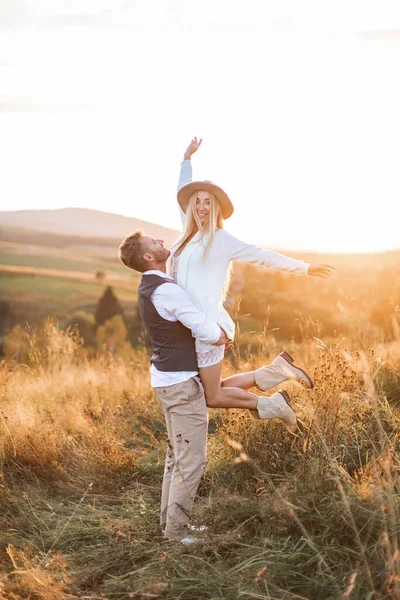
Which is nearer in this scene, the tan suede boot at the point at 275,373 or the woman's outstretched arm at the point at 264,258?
the woman's outstretched arm at the point at 264,258

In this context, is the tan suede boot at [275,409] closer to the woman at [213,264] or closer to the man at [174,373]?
the woman at [213,264]

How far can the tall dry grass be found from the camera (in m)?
3.10

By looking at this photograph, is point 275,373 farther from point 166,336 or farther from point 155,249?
point 155,249

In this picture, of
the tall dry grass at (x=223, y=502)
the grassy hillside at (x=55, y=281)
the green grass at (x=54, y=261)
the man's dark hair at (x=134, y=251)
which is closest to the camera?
the tall dry grass at (x=223, y=502)

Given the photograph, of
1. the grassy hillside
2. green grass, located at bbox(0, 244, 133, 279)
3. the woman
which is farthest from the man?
green grass, located at bbox(0, 244, 133, 279)

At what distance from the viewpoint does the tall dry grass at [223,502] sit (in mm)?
3100

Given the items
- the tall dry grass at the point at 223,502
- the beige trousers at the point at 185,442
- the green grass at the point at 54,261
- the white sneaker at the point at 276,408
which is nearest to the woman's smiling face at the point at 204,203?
the beige trousers at the point at 185,442

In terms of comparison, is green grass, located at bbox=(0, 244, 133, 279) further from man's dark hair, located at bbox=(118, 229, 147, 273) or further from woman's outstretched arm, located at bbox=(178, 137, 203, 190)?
man's dark hair, located at bbox=(118, 229, 147, 273)

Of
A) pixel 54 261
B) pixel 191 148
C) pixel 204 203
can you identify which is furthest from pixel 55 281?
pixel 204 203

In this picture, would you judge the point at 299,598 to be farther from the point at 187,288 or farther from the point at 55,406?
the point at 55,406

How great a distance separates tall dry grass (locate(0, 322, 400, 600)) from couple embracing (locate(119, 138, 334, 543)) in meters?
0.28

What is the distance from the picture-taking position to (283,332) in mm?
24703

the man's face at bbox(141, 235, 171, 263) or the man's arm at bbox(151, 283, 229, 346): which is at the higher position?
the man's face at bbox(141, 235, 171, 263)

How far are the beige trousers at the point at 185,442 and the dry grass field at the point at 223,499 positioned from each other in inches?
5.6
